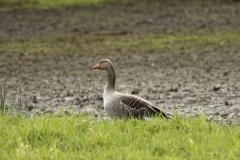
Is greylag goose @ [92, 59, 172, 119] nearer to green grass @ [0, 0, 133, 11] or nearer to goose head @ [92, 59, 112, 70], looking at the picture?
goose head @ [92, 59, 112, 70]

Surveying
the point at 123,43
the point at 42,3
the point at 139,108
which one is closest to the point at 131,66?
the point at 123,43

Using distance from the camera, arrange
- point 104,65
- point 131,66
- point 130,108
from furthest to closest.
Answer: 1. point 131,66
2. point 104,65
3. point 130,108

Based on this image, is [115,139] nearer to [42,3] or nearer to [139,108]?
[139,108]

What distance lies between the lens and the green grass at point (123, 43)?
18750mm

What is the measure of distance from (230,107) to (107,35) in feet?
33.7

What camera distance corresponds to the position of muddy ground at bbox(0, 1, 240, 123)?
1220 cm

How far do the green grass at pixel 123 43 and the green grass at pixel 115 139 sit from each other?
10.2 meters

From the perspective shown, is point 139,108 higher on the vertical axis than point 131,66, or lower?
lower

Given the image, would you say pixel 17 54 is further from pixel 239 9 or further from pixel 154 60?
pixel 239 9

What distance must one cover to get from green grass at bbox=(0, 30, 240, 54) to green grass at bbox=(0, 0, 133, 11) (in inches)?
238

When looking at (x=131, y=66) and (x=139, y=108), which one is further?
(x=131, y=66)

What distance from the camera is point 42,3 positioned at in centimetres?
2712

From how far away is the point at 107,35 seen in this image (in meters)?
21.0

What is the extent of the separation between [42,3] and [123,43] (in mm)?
8450
